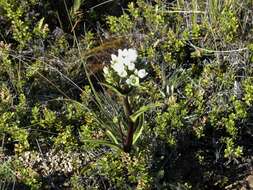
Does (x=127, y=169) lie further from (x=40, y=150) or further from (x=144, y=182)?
(x=40, y=150)

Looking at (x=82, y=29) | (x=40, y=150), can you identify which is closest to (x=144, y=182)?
(x=40, y=150)

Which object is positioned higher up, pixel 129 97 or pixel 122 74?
pixel 122 74

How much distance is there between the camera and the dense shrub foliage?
10.7 feet

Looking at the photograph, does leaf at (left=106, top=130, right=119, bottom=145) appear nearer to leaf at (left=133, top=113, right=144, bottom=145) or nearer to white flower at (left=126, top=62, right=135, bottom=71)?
leaf at (left=133, top=113, right=144, bottom=145)

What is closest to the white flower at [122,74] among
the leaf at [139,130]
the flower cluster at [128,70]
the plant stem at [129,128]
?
the flower cluster at [128,70]

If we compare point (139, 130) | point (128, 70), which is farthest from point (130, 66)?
point (139, 130)

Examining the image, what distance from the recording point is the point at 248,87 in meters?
3.54

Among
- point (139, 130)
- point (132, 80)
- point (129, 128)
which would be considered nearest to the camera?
point (132, 80)

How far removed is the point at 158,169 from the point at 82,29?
1.45m

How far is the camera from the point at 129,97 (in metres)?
3.24

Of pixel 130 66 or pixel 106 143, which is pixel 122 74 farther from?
pixel 106 143

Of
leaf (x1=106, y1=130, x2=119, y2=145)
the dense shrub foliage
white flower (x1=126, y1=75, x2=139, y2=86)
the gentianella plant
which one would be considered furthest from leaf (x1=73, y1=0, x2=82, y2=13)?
white flower (x1=126, y1=75, x2=139, y2=86)

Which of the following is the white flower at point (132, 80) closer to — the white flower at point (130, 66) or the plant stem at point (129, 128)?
the white flower at point (130, 66)

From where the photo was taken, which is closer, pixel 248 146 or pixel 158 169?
pixel 158 169
